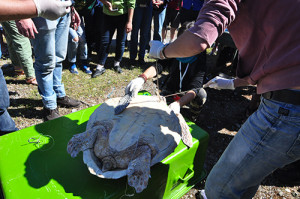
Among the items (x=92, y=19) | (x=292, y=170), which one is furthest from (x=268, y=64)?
(x=92, y=19)

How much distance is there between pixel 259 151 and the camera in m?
1.02

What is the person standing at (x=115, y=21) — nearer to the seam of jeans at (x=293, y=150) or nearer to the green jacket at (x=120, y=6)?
the green jacket at (x=120, y=6)

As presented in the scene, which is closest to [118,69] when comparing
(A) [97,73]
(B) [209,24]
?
(A) [97,73]

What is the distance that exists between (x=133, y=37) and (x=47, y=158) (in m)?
2.99

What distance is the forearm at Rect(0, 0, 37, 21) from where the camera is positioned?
0.93 metres

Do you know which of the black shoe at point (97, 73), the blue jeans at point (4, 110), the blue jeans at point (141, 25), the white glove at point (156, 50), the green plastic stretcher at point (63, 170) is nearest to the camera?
the green plastic stretcher at point (63, 170)

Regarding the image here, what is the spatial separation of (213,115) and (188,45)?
83.0 inches

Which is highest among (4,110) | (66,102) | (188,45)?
(188,45)

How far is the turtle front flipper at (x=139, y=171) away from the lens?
42.4 inches

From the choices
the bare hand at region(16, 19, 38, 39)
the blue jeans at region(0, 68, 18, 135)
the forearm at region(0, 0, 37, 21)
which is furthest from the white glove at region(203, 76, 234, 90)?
the blue jeans at region(0, 68, 18, 135)

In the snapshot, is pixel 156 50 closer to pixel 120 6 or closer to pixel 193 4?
pixel 120 6

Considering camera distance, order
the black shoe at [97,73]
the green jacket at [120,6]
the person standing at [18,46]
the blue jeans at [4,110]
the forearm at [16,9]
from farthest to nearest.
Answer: the black shoe at [97,73], the green jacket at [120,6], the person standing at [18,46], the blue jeans at [4,110], the forearm at [16,9]

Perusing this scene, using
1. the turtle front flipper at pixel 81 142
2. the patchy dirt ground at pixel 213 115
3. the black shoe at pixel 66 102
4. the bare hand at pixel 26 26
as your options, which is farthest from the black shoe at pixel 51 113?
the turtle front flipper at pixel 81 142

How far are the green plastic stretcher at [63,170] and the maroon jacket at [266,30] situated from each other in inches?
33.8
